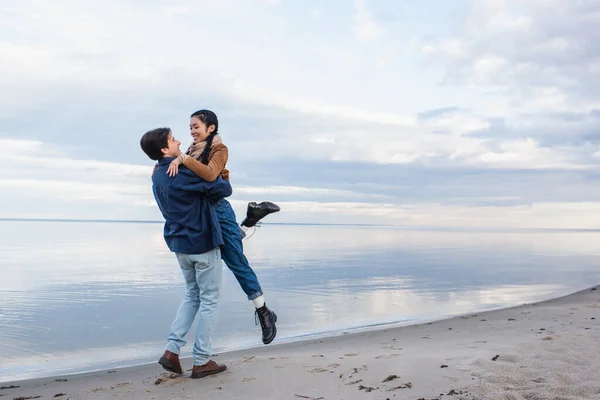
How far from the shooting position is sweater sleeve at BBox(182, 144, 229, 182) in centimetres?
417

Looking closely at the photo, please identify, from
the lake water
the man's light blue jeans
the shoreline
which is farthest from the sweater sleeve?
the lake water

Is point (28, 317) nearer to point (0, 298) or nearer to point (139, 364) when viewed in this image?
point (0, 298)

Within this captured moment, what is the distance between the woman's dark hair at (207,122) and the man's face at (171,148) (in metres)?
0.22

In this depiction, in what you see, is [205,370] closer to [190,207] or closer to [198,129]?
[190,207]

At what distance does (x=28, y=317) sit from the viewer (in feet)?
32.0

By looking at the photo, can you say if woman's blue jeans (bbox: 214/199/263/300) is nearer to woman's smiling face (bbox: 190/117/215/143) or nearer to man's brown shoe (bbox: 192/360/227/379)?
woman's smiling face (bbox: 190/117/215/143)

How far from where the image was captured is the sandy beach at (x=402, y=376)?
3.70m

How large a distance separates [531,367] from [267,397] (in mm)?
2132

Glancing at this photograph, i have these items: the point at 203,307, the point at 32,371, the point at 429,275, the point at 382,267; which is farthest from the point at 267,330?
the point at 382,267

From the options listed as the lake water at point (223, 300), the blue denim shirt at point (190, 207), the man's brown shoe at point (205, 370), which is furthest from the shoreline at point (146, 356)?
the blue denim shirt at point (190, 207)

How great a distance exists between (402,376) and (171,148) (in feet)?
8.66

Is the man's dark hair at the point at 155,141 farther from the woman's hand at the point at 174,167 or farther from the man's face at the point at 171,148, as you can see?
the woman's hand at the point at 174,167

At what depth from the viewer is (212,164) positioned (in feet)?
14.1

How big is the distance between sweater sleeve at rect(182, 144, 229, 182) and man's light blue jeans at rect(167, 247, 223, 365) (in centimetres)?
66
